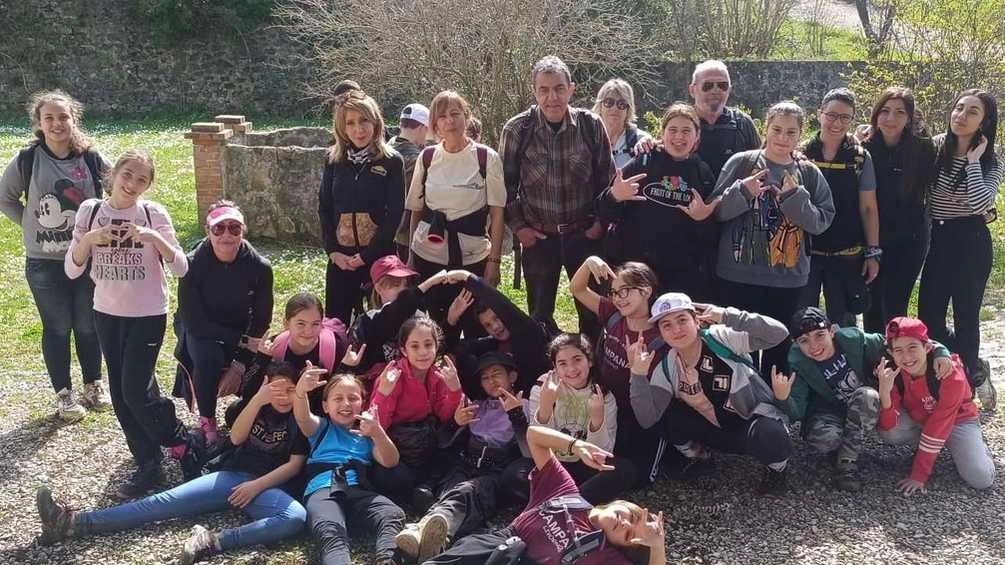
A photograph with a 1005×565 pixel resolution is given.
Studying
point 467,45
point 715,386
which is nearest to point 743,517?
point 715,386

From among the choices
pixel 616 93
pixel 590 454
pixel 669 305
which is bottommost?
pixel 590 454

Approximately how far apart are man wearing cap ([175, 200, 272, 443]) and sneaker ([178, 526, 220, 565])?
101 cm

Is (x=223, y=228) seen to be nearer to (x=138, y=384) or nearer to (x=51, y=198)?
(x=138, y=384)

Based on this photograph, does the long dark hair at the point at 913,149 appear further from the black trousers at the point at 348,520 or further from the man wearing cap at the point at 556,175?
the black trousers at the point at 348,520

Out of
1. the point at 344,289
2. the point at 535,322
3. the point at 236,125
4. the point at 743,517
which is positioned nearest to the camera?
the point at 743,517

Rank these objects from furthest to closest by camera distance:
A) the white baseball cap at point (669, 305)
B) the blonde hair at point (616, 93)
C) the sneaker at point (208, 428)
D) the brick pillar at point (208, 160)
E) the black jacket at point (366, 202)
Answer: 1. the brick pillar at point (208, 160)
2. the blonde hair at point (616, 93)
3. the black jacket at point (366, 202)
4. the sneaker at point (208, 428)
5. the white baseball cap at point (669, 305)

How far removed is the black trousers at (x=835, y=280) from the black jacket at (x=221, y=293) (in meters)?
3.20

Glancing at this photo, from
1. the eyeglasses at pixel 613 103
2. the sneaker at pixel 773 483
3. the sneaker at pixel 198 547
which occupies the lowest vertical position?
the sneaker at pixel 198 547

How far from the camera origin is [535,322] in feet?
17.5

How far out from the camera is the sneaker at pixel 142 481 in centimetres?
491

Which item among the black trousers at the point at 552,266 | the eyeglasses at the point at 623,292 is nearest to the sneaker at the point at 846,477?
the eyeglasses at the point at 623,292

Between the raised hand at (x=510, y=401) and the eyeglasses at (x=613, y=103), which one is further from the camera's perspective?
the eyeglasses at (x=613, y=103)

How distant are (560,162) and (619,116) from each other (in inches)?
38.2

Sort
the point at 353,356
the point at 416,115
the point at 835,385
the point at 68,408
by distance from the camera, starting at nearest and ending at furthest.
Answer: the point at 835,385, the point at 353,356, the point at 68,408, the point at 416,115
